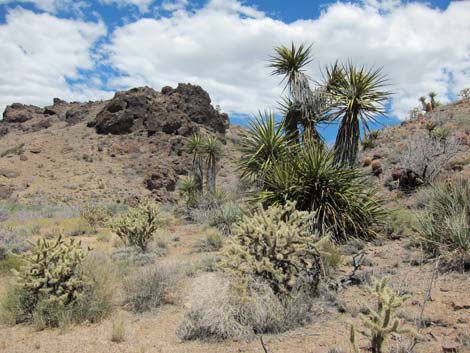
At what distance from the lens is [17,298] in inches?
253

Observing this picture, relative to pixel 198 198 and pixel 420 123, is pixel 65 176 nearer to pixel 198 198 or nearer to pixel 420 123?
pixel 198 198

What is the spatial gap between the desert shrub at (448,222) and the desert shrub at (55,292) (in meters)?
6.17

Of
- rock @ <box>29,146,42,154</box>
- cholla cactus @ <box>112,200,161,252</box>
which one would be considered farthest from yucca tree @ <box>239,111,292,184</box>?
rock @ <box>29,146,42,154</box>

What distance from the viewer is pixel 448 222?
7.15 m

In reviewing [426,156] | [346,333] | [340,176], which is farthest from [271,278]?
[426,156]

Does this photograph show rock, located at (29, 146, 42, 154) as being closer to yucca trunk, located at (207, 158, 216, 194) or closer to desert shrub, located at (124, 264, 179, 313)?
yucca trunk, located at (207, 158, 216, 194)

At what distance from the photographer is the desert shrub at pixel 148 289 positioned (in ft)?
21.6

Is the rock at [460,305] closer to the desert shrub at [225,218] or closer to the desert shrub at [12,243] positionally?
the desert shrub at [225,218]

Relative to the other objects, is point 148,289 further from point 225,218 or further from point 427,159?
point 427,159

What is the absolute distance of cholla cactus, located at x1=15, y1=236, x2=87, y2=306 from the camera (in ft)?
20.5

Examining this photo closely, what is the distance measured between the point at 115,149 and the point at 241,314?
4087 cm

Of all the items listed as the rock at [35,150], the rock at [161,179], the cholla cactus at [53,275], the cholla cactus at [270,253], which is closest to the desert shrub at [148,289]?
the cholla cactus at [53,275]

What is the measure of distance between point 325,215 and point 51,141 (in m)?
44.7

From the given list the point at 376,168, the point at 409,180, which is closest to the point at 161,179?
the point at 376,168
